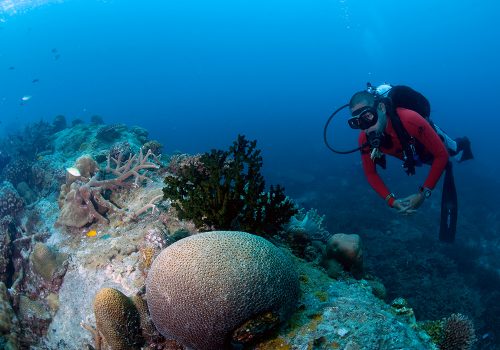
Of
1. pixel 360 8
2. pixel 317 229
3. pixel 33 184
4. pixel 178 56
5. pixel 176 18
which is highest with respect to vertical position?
pixel 360 8

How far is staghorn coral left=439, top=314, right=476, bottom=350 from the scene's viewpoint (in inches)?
139

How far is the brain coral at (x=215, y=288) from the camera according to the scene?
2426mm

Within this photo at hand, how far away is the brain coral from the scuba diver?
308cm

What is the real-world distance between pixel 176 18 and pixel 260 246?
168 metres

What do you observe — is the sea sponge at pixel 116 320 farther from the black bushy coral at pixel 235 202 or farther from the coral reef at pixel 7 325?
the coral reef at pixel 7 325

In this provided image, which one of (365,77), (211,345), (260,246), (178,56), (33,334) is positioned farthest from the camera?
(178,56)

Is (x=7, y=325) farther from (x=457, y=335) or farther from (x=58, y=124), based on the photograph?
(x=58, y=124)

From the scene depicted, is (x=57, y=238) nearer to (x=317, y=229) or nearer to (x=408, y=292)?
(x=317, y=229)

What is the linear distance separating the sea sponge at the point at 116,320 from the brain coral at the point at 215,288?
19.4 inches

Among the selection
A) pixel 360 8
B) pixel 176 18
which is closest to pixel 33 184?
pixel 176 18

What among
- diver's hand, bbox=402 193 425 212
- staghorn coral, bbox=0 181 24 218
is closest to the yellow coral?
diver's hand, bbox=402 193 425 212

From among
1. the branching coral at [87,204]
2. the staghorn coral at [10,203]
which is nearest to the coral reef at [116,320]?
Result: the branching coral at [87,204]

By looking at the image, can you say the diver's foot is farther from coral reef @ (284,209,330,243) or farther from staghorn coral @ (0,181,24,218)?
staghorn coral @ (0,181,24,218)

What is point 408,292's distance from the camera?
10.0 m
